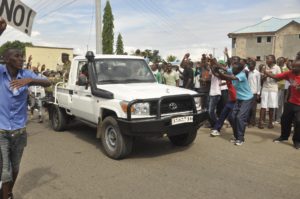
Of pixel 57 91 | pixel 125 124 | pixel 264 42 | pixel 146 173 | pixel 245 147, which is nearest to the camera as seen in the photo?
pixel 146 173

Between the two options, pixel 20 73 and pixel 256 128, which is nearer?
pixel 20 73

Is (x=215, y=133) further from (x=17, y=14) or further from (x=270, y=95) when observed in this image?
(x=17, y=14)

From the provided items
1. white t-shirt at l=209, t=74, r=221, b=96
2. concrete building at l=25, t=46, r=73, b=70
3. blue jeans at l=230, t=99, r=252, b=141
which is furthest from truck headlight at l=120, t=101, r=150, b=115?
concrete building at l=25, t=46, r=73, b=70

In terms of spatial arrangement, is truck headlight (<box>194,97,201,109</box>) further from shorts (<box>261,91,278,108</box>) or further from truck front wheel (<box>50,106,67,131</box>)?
truck front wheel (<box>50,106,67,131</box>)

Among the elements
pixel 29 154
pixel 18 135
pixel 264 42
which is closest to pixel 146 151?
pixel 29 154

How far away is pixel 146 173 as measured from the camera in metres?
5.15

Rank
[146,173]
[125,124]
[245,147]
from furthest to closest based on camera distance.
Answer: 1. [245,147]
2. [125,124]
3. [146,173]

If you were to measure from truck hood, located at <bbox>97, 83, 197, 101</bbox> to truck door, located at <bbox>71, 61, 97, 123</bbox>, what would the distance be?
47 cm

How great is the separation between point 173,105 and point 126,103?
2.90 ft

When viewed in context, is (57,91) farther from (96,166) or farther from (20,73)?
(20,73)

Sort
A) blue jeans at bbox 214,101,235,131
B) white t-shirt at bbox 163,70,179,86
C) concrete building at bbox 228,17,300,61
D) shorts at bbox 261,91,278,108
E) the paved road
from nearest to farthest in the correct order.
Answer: the paved road
blue jeans at bbox 214,101,235,131
shorts at bbox 261,91,278,108
white t-shirt at bbox 163,70,179,86
concrete building at bbox 228,17,300,61

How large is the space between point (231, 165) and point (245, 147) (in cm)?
138

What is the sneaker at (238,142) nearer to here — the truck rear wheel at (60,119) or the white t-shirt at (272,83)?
the white t-shirt at (272,83)

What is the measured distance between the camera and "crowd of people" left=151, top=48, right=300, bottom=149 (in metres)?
6.85
